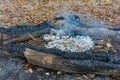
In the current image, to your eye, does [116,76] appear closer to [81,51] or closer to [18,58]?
[81,51]

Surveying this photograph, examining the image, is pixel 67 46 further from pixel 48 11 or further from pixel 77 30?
pixel 48 11

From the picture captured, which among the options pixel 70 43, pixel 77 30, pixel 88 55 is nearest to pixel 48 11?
pixel 77 30

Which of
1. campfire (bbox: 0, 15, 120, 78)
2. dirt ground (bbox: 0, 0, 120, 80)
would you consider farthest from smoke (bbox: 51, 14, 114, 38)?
dirt ground (bbox: 0, 0, 120, 80)

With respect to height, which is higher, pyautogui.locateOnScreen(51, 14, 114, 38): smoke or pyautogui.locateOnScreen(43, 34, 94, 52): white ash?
pyautogui.locateOnScreen(51, 14, 114, 38): smoke

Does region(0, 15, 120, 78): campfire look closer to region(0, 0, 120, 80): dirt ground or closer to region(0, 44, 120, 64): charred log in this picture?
region(0, 44, 120, 64): charred log

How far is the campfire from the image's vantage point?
4477 millimetres

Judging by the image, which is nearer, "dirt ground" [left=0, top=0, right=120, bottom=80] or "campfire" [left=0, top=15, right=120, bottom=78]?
"campfire" [left=0, top=15, right=120, bottom=78]

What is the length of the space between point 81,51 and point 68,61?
67cm

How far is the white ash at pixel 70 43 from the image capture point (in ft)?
16.9

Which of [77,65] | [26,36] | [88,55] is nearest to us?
[77,65]

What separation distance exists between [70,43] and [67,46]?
0.40ft

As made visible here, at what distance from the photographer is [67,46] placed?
5199mm

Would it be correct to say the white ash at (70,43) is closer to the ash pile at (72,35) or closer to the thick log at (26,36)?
the ash pile at (72,35)

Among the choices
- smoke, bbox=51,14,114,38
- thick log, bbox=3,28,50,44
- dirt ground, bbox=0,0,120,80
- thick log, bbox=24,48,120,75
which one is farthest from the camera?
dirt ground, bbox=0,0,120,80
